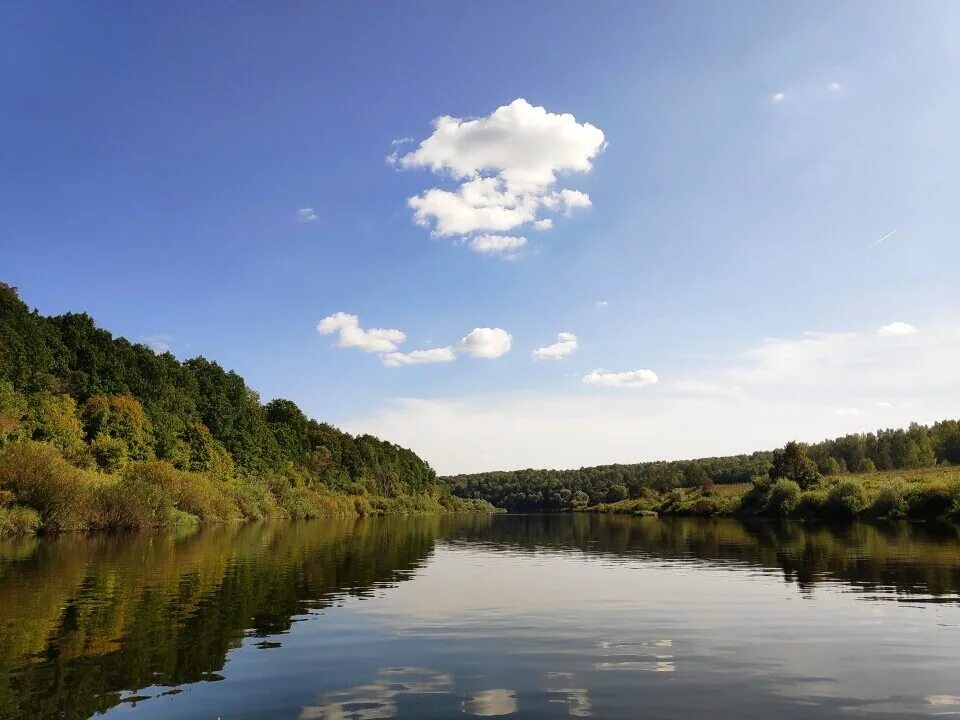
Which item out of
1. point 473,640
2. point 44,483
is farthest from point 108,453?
point 473,640

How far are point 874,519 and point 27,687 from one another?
3682 inches

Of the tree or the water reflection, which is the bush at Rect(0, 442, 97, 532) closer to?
the water reflection

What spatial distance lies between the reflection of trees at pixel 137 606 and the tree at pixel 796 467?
89.8 metres

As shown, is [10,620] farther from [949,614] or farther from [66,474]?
[66,474]

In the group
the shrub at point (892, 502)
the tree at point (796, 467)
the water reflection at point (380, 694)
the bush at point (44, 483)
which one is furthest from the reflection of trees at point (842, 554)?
the tree at point (796, 467)

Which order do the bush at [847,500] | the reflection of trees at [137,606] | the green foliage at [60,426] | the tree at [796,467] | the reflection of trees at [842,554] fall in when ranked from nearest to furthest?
the reflection of trees at [137,606], the reflection of trees at [842,554], the green foliage at [60,426], the bush at [847,500], the tree at [796,467]

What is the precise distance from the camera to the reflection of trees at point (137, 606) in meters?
13.8

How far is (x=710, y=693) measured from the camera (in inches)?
520

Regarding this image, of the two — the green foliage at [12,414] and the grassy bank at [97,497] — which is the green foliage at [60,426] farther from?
the grassy bank at [97,497]

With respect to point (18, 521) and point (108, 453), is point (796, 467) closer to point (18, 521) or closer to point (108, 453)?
point (108, 453)

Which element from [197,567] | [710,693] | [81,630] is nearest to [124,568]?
[197,567]

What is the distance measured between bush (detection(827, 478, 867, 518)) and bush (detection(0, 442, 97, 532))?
8624cm

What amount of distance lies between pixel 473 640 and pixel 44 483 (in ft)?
168

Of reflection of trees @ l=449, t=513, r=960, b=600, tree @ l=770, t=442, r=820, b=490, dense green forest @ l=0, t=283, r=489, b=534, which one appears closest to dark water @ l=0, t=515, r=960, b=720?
reflection of trees @ l=449, t=513, r=960, b=600
